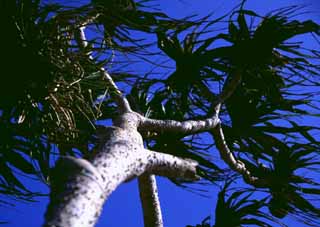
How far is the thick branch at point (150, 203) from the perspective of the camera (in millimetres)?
1466

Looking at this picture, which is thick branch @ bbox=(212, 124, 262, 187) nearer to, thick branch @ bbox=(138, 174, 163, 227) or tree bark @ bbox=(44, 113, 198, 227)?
thick branch @ bbox=(138, 174, 163, 227)

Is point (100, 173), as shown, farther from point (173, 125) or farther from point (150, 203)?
point (150, 203)

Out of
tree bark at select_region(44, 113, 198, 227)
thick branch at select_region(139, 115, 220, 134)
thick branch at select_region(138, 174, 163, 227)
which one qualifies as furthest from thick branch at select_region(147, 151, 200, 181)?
thick branch at select_region(138, 174, 163, 227)

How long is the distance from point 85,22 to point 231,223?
104cm

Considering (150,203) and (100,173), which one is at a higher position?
(150,203)

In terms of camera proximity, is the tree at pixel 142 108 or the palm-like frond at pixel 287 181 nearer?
the tree at pixel 142 108

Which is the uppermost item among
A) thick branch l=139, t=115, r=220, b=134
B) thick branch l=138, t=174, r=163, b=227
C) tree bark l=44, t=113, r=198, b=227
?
thick branch l=139, t=115, r=220, b=134

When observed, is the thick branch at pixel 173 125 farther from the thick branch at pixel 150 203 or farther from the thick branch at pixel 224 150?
Result: the thick branch at pixel 150 203

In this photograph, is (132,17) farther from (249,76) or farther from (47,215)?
(47,215)

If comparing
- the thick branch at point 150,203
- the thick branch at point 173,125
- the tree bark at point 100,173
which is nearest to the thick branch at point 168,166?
the tree bark at point 100,173

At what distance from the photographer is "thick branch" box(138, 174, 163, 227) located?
4.81 ft

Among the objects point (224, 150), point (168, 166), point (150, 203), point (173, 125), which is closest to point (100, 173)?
point (168, 166)

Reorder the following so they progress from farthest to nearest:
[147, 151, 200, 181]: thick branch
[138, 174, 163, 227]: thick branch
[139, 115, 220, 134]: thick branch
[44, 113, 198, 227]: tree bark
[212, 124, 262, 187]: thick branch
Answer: [212, 124, 262, 187]: thick branch, [138, 174, 163, 227]: thick branch, [139, 115, 220, 134]: thick branch, [147, 151, 200, 181]: thick branch, [44, 113, 198, 227]: tree bark

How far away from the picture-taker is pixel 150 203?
1.50 m
